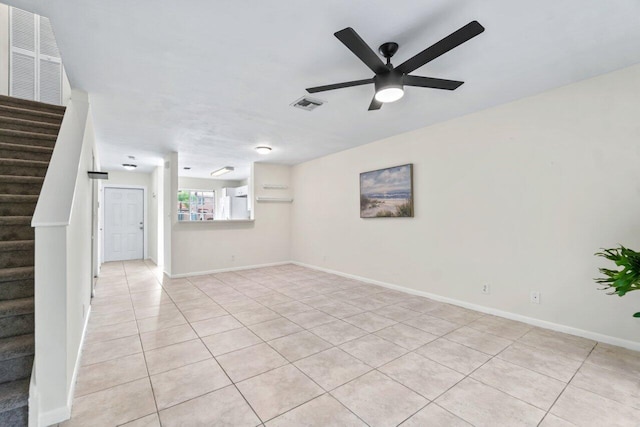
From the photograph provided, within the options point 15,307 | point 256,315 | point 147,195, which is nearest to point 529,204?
point 256,315

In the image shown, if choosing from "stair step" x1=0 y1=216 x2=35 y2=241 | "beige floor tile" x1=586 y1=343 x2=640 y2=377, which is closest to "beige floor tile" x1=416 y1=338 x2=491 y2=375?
"beige floor tile" x1=586 y1=343 x2=640 y2=377

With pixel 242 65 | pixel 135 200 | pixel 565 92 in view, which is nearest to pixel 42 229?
pixel 242 65

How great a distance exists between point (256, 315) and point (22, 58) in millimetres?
5305

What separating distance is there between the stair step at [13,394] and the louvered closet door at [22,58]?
4.66 metres

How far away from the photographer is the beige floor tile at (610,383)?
1845mm

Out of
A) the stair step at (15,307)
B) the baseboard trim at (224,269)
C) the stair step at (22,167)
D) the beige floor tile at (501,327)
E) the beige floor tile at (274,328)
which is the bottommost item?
the beige floor tile at (274,328)

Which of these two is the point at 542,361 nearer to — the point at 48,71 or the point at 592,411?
the point at 592,411

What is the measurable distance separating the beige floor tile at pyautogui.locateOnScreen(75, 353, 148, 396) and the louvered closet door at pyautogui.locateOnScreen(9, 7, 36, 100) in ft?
14.9

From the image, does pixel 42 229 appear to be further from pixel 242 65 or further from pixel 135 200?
pixel 135 200

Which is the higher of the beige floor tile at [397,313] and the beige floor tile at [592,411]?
the beige floor tile at [397,313]

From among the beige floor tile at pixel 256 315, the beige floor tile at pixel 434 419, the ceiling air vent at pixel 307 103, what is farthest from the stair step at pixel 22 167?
the beige floor tile at pixel 434 419

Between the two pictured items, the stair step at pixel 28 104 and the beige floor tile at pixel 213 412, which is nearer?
the beige floor tile at pixel 213 412

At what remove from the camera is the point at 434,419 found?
1.66 m

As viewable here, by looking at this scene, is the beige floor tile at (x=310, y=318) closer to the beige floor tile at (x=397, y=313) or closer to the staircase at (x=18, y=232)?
the beige floor tile at (x=397, y=313)
